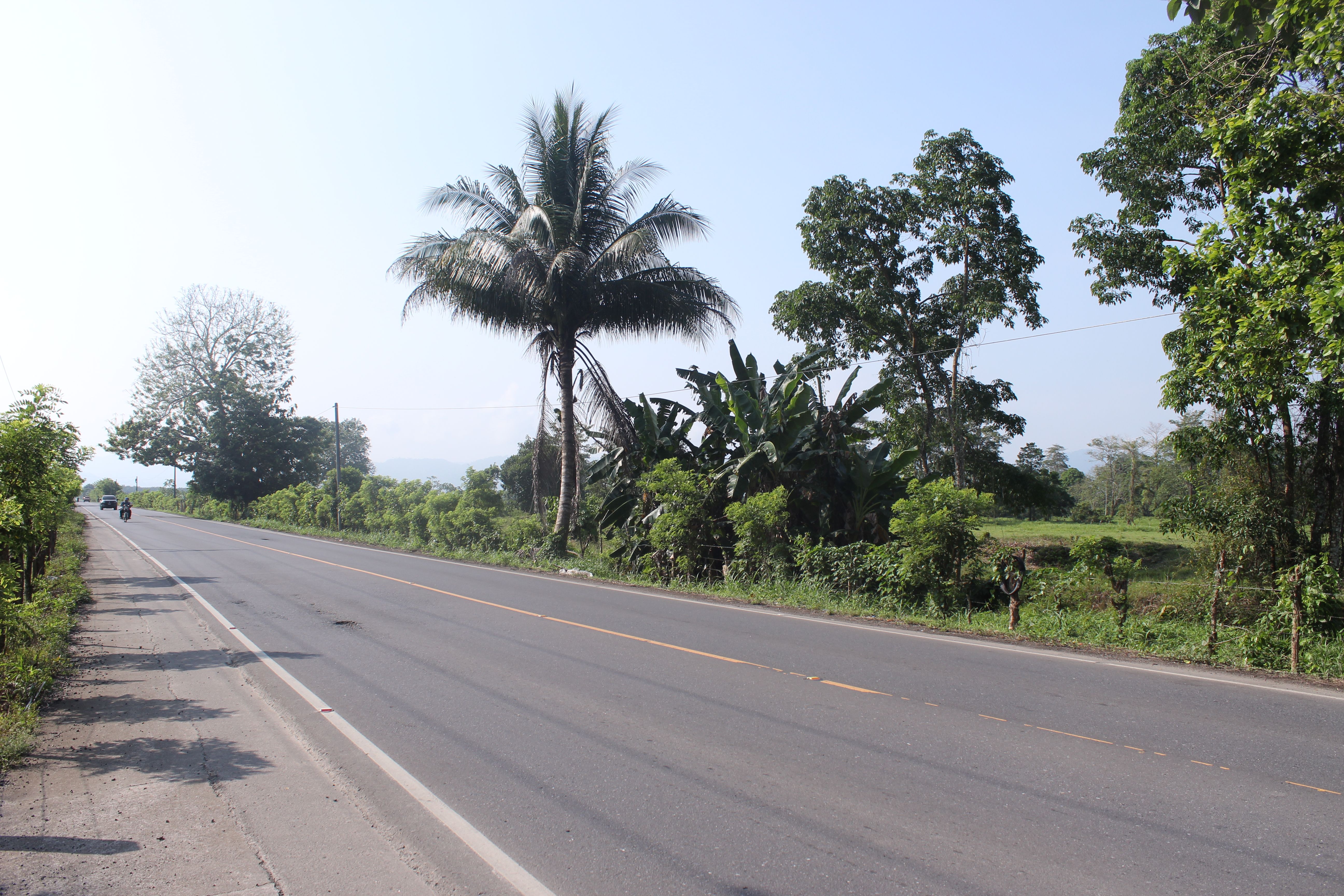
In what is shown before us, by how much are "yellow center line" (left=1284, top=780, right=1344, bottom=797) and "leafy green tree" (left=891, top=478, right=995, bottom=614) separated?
708cm

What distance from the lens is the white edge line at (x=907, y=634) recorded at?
23.8ft

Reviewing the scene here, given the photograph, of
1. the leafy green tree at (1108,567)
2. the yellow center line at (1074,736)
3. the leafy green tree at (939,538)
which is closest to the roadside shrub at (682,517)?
the leafy green tree at (939,538)

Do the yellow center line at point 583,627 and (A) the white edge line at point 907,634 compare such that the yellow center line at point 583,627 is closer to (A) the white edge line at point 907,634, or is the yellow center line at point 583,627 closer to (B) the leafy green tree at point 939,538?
(A) the white edge line at point 907,634

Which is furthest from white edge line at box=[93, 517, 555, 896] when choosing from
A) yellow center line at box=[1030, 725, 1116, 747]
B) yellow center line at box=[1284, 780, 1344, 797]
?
yellow center line at box=[1284, 780, 1344, 797]

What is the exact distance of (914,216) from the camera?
24.1 m

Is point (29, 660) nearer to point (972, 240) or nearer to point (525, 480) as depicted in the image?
point (972, 240)

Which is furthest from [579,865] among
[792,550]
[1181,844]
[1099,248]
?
[1099,248]

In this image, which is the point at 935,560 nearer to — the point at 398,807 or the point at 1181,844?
the point at 1181,844

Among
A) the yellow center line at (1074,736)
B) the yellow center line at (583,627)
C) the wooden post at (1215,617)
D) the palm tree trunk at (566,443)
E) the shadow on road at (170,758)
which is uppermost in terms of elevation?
the palm tree trunk at (566,443)

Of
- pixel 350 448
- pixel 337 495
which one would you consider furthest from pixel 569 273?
pixel 350 448

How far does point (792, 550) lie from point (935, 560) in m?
3.67

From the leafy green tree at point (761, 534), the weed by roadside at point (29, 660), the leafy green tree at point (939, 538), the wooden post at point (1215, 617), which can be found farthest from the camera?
the leafy green tree at point (761, 534)

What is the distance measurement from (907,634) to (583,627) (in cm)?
441

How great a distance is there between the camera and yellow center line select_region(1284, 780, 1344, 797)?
183 inches
